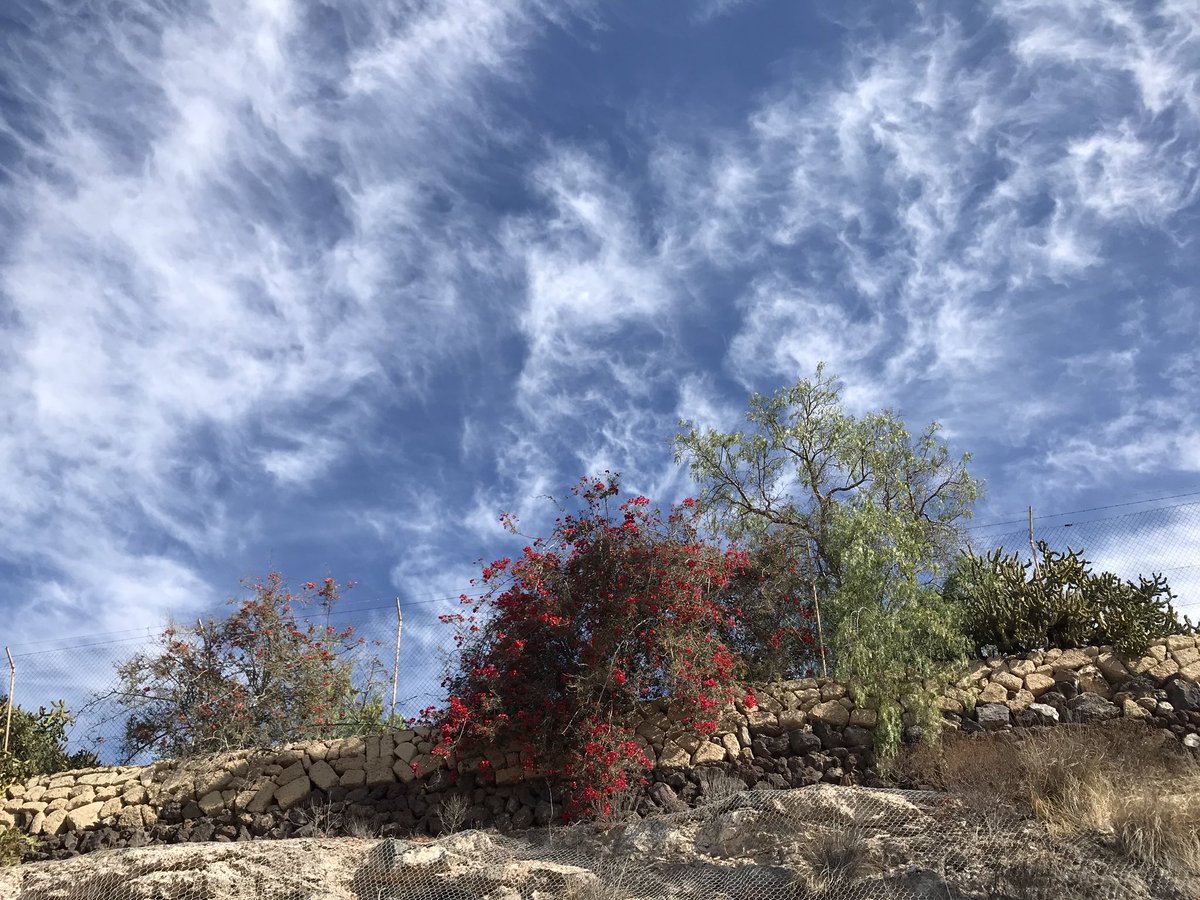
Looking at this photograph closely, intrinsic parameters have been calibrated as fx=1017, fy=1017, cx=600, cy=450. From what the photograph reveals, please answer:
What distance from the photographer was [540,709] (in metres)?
10.8

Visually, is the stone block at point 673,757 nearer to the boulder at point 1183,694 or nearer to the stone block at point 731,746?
the stone block at point 731,746

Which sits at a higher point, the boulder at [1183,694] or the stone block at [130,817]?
the boulder at [1183,694]

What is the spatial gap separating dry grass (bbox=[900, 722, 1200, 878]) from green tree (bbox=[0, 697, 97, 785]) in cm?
1052

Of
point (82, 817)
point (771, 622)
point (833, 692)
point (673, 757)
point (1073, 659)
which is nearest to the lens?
point (673, 757)

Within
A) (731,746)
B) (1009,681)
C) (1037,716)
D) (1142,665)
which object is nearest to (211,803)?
(731,746)

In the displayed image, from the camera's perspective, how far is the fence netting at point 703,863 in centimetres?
780

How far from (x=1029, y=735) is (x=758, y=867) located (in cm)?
356

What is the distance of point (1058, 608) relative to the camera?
11484 millimetres

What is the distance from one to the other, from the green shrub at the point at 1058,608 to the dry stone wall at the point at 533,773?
0.97ft

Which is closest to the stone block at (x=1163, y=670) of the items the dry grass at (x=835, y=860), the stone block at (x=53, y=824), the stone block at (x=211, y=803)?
the dry grass at (x=835, y=860)

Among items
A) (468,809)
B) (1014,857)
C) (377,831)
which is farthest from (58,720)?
(1014,857)

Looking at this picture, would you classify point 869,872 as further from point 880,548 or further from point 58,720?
point 58,720

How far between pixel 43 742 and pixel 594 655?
25.5 feet

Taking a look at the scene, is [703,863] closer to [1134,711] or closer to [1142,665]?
[1134,711]
